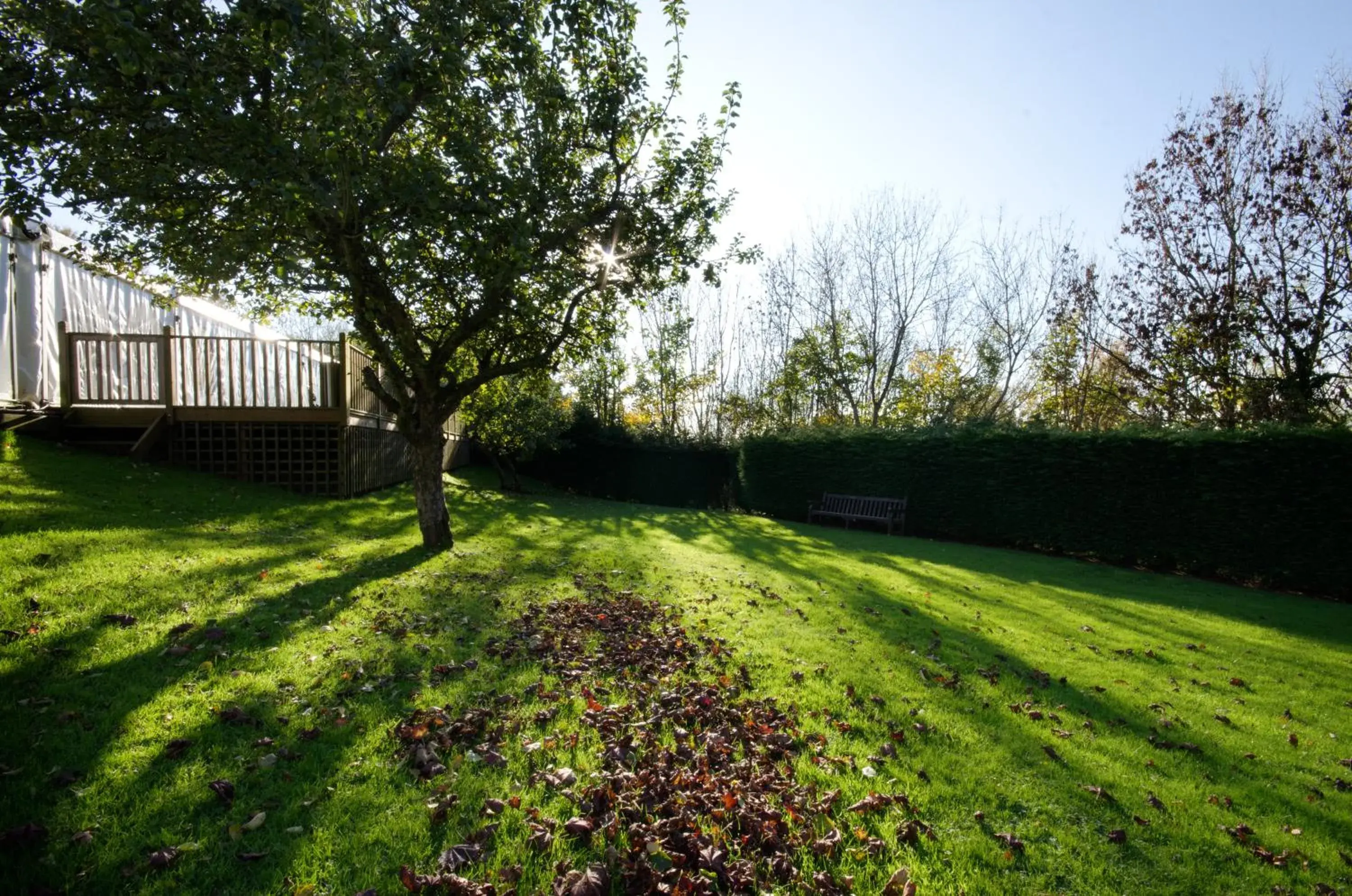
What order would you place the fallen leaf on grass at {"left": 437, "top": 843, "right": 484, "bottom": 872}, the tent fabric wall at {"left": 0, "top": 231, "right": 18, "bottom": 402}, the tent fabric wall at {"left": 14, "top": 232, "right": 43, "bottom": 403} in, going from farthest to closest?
1. the tent fabric wall at {"left": 14, "top": 232, "right": 43, "bottom": 403}
2. the tent fabric wall at {"left": 0, "top": 231, "right": 18, "bottom": 402}
3. the fallen leaf on grass at {"left": 437, "top": 843, "right": 484, "bottom": 872}

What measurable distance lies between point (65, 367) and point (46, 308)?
116 centimetres

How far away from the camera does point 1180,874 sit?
2.90 meters

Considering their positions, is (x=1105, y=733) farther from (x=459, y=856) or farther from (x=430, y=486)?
(x=430, y=486)

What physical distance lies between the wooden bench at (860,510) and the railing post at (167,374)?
15572 mm

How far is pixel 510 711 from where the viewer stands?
156 inches

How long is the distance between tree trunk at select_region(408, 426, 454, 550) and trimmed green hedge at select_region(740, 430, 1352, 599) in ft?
41.1

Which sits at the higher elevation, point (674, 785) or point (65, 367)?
point (65, 367)

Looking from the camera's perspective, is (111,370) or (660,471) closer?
(111,370)

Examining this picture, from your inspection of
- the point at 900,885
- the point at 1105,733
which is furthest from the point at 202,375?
the point at 1105,733

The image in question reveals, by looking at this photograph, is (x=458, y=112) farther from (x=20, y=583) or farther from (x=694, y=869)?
(x=694, y=869)

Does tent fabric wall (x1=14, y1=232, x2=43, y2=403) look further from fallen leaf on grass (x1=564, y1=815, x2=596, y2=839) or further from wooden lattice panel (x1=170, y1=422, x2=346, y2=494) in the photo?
fallen leaf on grass (x1=564, y1=815, x2=596, y2=839)

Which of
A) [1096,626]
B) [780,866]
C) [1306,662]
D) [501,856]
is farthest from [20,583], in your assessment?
[1306,662]

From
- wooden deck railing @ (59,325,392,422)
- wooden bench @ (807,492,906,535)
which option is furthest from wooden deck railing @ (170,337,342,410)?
wooden bench @ (807,492,906,535)

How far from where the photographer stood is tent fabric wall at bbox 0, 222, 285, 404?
33.0 ft
